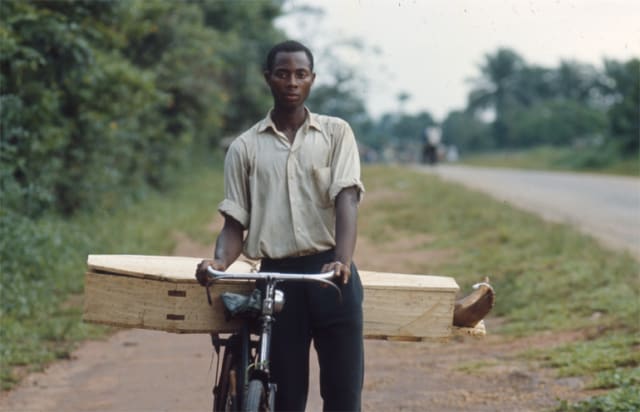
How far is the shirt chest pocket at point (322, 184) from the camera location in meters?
3.71

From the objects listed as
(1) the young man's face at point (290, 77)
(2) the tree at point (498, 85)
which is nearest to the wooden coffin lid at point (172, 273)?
(1) the young man's face at point (290, 77)

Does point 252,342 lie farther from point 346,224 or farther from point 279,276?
point 346,224

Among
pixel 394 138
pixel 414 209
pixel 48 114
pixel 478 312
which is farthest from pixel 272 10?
pixel 394 138

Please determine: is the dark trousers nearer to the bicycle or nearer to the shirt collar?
the bicycle

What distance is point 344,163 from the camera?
3709mm

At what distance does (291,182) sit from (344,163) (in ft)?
0.67

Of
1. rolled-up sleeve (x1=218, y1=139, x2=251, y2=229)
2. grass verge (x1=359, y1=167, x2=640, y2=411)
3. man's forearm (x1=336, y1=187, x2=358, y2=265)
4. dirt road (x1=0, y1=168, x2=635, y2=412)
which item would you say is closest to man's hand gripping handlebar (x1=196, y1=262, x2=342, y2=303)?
man's forearm (x1=336, y1=187, x2=358, y2=265)

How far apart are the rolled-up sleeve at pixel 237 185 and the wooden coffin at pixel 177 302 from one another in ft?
1.52

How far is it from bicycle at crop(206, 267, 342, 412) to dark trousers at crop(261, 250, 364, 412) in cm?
7

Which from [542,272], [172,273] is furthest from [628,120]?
[172,273]

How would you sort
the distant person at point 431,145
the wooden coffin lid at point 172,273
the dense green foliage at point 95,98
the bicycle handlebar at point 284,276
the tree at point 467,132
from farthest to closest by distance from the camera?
the tree at point 467,132 → the distant person at point 431,145 → the dense green foliage at point 95,98 → the wooden coffin lid at point 172,273 → the bicycle handlebar at point 284,276

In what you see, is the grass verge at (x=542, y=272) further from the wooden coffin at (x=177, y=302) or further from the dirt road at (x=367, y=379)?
the wooden coffin at (x=177, y=302)

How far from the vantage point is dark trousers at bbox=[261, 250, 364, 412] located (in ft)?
12.2

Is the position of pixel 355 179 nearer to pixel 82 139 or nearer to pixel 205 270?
pixel 205 270
